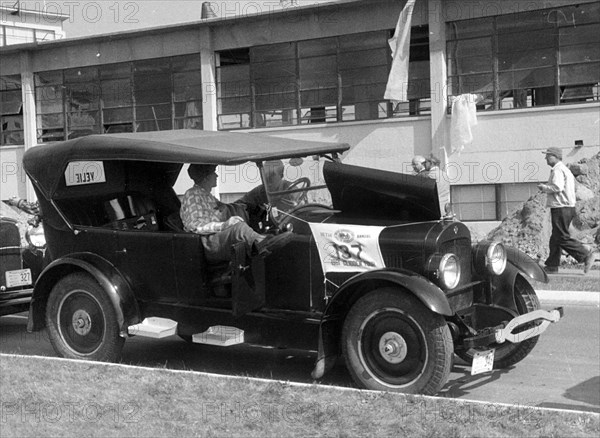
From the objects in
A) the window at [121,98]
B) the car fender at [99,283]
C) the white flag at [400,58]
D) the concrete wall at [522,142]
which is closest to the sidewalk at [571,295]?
the car fender at [99,283]

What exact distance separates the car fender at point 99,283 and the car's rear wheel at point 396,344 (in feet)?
6.58

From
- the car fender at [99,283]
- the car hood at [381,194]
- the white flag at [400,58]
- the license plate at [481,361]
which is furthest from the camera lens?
the white flag at [400,58]

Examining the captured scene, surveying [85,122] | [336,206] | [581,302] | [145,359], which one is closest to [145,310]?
[145,359]

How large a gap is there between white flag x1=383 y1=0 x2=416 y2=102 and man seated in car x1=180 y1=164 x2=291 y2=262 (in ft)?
41.9

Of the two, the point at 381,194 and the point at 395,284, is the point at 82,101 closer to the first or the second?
the point at 381,194

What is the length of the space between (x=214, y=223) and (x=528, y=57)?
550 inches

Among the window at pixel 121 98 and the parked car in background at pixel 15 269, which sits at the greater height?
the window at pixel 121 98

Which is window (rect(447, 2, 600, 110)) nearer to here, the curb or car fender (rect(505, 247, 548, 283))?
the curb

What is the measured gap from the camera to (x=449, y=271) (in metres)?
5.89

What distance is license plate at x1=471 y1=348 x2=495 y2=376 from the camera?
574 cm

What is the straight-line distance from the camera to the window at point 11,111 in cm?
2614

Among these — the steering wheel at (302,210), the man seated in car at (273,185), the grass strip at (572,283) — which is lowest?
the grass strip at (572,283)

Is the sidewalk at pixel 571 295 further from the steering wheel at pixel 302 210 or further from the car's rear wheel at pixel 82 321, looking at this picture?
the car's rear wheel at pixel 82 321

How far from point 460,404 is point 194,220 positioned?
2761 mm
